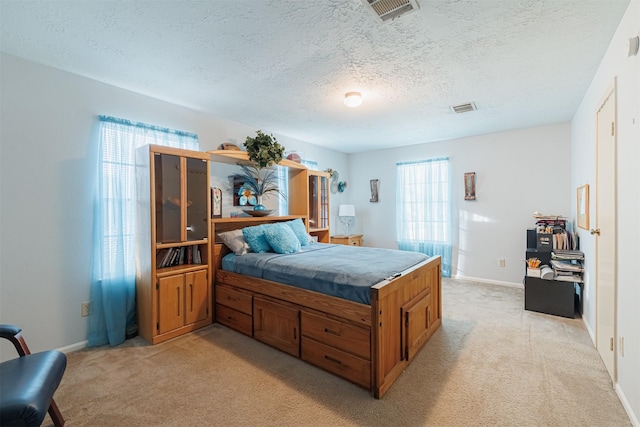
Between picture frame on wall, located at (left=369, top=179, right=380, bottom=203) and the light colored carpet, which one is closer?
the light colored carpet

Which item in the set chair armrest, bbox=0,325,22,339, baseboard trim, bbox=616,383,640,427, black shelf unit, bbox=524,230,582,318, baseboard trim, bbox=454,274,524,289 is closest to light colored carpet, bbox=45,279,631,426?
baseboard trim, bbox=616,383,640,427

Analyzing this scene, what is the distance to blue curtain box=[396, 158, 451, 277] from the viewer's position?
16.3 ft

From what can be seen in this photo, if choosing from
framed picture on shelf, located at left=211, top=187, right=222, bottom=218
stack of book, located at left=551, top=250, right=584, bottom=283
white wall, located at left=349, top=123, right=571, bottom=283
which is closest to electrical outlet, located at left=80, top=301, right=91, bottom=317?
framed picture on shelf, located at left=211, top=187, right=222, bottom=218

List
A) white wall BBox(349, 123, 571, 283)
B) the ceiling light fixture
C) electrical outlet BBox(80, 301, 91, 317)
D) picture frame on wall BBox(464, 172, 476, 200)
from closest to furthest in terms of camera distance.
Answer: electrical outlet BBox(80, 301, 91, 317) → the ceiling light fixture → white wall BBox(349, 123, 571, 283) → picture frame on wall BBox(464, 172, 476, 200)

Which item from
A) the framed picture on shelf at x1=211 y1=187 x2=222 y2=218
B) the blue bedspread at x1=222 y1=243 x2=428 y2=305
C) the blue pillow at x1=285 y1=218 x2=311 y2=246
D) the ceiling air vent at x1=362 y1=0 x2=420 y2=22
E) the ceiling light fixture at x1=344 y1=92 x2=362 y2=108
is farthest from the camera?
the blue pillow at x1=285 y1=218 x2=311 y2=246

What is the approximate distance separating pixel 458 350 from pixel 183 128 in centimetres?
369

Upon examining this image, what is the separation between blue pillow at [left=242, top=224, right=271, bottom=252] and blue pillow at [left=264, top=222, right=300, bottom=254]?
56mm

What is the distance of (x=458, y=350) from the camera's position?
2467 mm

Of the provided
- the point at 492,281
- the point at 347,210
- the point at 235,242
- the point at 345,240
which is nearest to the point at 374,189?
the point at 347,210

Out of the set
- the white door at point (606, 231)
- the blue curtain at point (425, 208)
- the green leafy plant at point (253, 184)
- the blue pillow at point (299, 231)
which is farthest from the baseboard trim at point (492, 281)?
the green leafy plant at point (253, 184)

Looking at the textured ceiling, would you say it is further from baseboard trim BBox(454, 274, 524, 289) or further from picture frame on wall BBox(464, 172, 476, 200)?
baseboard trim BBox(454, 274, 524, 289)

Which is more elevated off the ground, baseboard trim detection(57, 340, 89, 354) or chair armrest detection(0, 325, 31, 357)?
chair armrest detection(0, 325, 31, 357)

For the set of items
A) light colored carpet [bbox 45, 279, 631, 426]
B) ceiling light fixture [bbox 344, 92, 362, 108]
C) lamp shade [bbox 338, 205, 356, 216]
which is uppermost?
ceiling light fixture [bbox 344, 92, 362, 108]

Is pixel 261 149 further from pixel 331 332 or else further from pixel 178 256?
pixel 331 332
